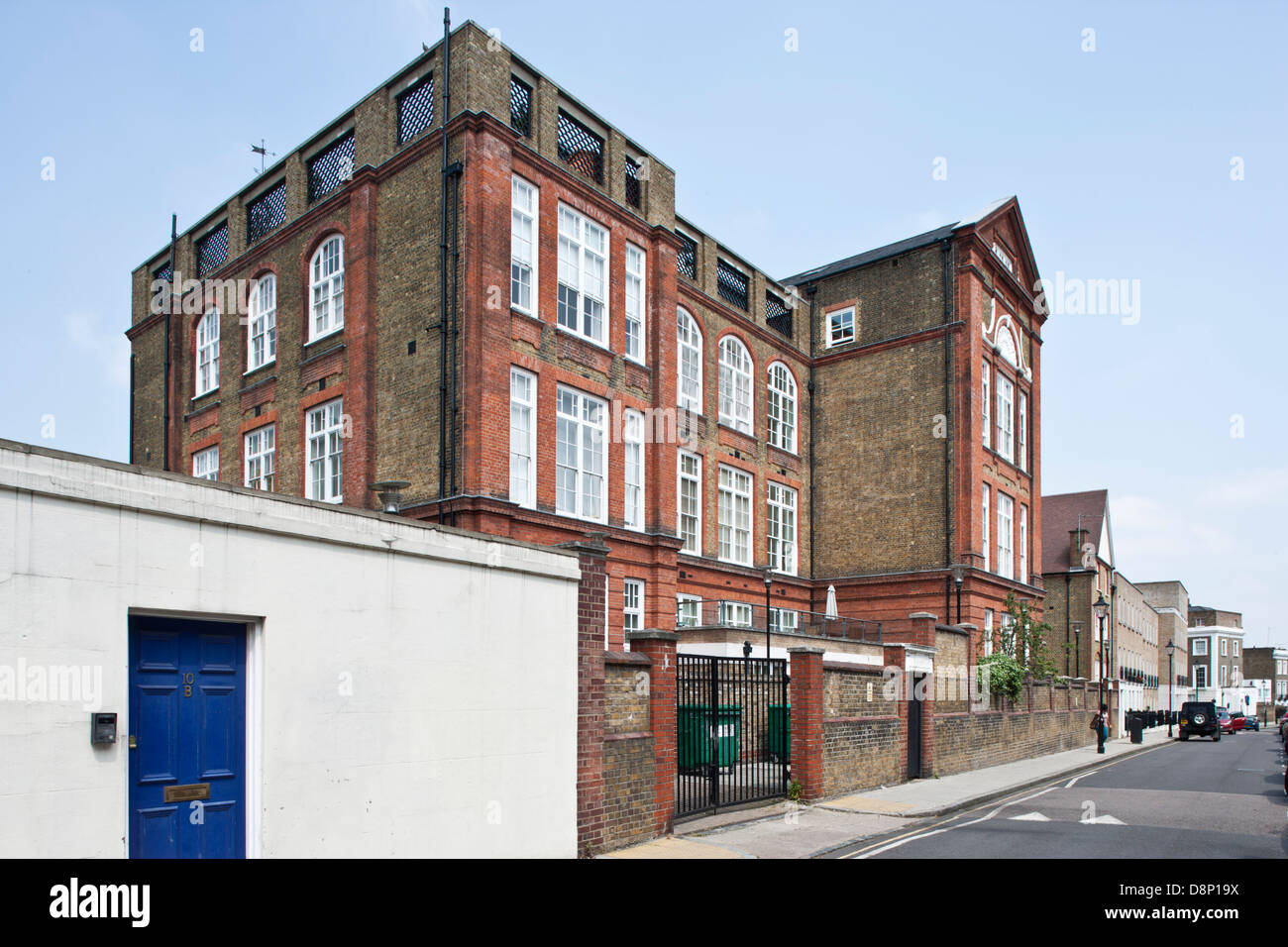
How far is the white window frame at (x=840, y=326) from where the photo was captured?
122ft

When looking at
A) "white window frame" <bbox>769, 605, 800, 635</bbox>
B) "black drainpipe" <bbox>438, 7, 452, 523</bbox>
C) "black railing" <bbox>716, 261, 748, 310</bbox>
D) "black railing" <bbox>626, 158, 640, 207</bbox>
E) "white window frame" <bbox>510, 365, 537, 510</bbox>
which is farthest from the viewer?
"white window frame" <bbox>769, 605, 800, 635</bbox>

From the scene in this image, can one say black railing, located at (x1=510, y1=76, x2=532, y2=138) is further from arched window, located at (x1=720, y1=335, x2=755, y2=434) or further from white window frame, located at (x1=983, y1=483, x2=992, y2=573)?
white window frame, located at (x1=983, y1=483, x2=992, y2=573)

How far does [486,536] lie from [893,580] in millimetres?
26760

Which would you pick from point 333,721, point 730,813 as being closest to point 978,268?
point 730,813

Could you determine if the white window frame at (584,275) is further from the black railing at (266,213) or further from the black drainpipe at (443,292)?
the black railing at (266,213)

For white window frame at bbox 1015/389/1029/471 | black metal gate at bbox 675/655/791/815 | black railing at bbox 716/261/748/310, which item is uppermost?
A: black railing at bbox 716/261/748/310

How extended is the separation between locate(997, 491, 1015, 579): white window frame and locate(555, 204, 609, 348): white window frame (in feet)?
65.4

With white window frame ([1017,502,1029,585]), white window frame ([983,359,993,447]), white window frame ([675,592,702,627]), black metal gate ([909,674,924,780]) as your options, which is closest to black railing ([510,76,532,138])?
white window frame ([675,592,702,627])

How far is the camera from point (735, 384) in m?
32.9

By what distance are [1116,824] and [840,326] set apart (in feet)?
81.1

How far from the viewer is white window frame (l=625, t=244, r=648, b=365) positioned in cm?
2594

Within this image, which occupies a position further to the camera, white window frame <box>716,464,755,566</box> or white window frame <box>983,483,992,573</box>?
white window frame <box>983,483,992,573</box>

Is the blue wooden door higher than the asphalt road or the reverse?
higher
